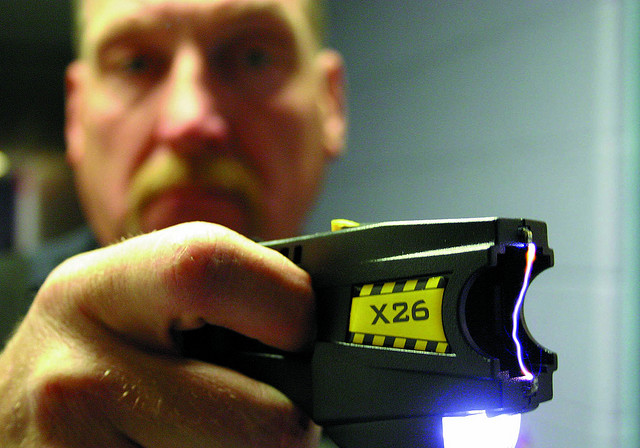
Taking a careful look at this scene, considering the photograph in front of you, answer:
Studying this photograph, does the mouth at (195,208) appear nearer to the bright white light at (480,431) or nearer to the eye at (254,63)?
the eye at (254,63)

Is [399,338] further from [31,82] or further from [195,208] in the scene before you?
[31,82]

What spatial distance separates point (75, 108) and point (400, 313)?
95 cm

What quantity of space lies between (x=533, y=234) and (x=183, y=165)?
22.3 inches

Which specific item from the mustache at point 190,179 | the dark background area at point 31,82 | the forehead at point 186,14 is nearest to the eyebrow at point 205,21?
the forehead at point 186,14

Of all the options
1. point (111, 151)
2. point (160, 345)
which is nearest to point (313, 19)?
point (111, 151)

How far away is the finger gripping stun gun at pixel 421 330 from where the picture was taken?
22 centimetres

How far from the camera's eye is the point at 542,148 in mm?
968

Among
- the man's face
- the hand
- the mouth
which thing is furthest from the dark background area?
the hand

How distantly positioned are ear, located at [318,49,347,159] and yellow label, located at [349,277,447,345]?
69 centimetres

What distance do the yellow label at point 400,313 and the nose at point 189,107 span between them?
19.9 inches

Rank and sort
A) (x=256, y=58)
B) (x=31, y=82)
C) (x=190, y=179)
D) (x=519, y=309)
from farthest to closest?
(x=31, y=82) → (x=256, y=58) → (x=190, y=179) → (x=519, y=309)

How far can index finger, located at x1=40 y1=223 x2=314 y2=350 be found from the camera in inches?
10.8

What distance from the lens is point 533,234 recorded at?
22 centimetres

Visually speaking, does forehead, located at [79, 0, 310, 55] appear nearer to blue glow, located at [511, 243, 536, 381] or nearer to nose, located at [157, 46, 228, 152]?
nose, located at [157, 46, 228, 152]
